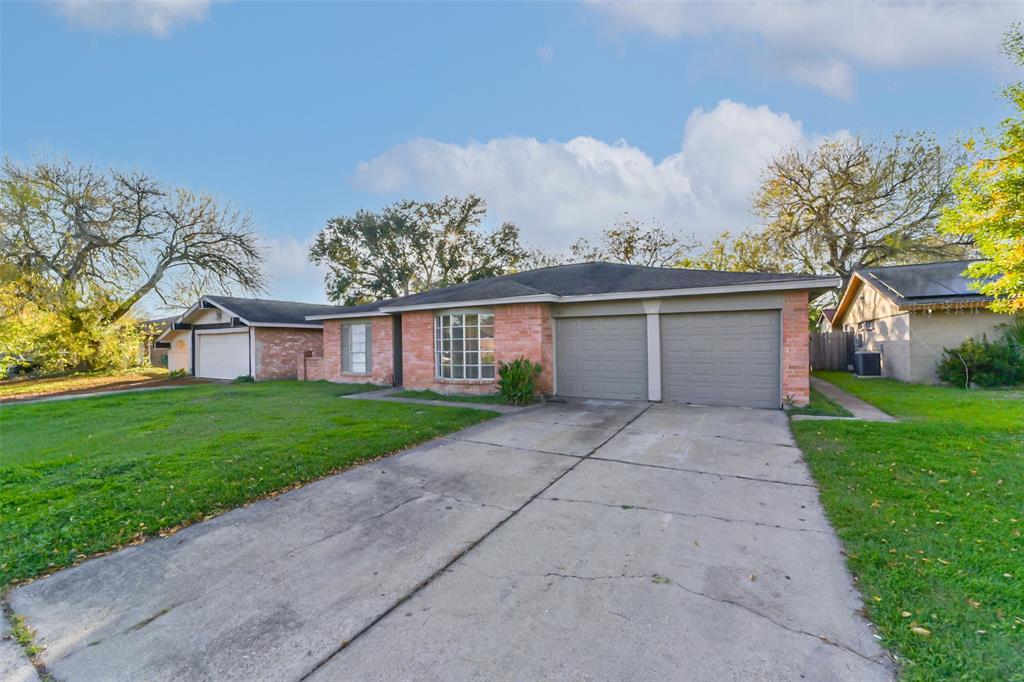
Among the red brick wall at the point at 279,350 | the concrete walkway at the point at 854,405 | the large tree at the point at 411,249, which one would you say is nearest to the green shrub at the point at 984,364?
the concrete walkway at the point at 854,405

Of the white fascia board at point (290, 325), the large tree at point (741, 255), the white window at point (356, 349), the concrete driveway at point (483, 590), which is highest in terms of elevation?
the large tree at point (741, 255)

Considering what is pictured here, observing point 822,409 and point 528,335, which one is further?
point 528,335

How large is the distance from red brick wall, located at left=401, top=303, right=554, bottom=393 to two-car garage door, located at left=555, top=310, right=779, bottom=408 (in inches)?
21.2

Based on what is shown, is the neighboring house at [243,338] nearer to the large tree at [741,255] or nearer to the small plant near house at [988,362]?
the small plant near house at [988,362]

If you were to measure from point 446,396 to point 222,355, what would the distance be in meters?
12.8

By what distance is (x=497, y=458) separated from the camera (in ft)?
18.4

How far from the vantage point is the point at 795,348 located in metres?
8.34

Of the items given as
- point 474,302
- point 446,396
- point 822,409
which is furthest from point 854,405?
point 446,396

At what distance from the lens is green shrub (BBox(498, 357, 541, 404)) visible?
9.59 m

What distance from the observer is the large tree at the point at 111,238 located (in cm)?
A: 1736

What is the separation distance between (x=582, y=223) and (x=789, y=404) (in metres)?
20.7

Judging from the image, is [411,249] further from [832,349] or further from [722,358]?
[722,358]

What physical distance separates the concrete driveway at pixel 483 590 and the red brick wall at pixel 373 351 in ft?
30.0

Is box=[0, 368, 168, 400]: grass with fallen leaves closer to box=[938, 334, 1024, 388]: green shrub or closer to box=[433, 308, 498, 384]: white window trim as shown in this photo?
box=[433, 308, 498, 384]: white window trim
